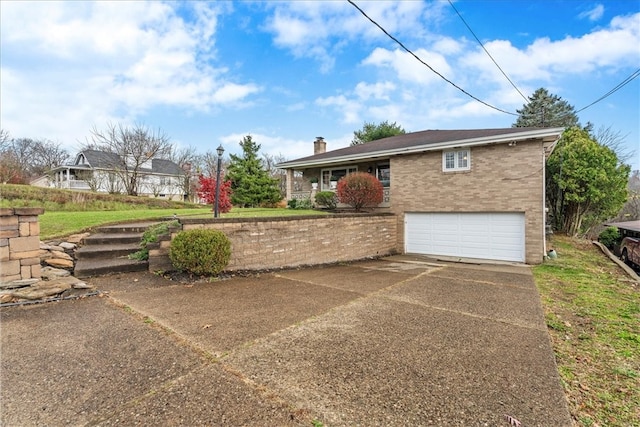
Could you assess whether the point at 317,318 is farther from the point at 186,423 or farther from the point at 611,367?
the point at 611,367

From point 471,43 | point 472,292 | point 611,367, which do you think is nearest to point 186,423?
point 611,367

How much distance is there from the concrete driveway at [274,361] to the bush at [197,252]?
82cm

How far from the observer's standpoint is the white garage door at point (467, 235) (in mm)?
10492

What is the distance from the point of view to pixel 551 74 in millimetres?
12961

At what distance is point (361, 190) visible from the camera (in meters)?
12.4

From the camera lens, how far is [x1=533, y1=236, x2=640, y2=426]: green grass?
7.69ft

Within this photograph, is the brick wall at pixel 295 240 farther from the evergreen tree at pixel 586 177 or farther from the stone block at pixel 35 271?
the evergreen tree at pixel 586 177

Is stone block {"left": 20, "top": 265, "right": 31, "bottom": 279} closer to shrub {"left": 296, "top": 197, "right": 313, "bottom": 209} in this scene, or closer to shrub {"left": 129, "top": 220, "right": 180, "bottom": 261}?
shrub {"left": 129, "top": 220, "right": 180, "bottom": 261}

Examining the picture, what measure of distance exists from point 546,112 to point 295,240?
106 feet

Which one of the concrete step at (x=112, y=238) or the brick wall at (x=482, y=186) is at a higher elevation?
the brick wall at (x=482, y=186)

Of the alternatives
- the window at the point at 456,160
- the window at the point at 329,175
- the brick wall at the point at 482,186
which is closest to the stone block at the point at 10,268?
the brick wall at the point at 482,186

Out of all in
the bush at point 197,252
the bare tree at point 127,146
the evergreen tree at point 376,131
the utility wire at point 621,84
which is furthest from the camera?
the evergreen tree at point 376,131

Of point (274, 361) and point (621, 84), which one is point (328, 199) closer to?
point (621, 84)

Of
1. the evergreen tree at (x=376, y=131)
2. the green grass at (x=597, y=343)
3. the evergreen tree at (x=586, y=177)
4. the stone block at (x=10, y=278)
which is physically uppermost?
the evergreen tree at (x=376, y=131)
